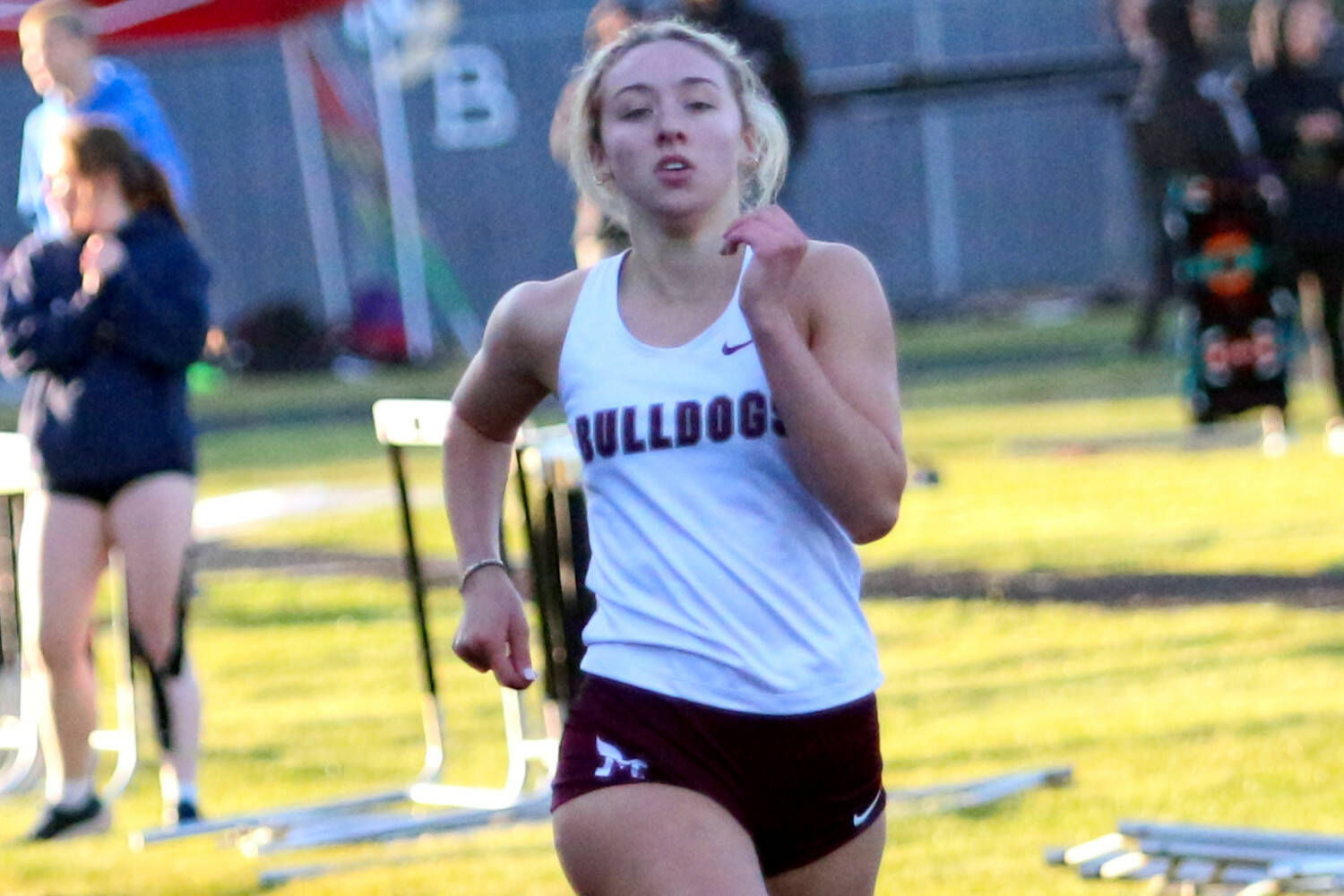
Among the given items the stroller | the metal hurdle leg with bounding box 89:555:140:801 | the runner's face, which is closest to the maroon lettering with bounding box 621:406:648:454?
the runner's face

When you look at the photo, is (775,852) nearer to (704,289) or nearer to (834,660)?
(834,660)

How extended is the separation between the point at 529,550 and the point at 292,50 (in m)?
21.2

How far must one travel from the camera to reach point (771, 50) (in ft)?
42.3

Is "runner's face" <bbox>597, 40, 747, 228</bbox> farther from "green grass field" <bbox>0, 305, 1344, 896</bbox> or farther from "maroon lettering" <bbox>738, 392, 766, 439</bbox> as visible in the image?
"green grass field" <bbox>0, 305, 1344, 896</bbox>

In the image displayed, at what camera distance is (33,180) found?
9.68 metres

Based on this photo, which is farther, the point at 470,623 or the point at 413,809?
the point at 413,809

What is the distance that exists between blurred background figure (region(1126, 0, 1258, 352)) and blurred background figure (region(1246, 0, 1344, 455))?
0.62ft

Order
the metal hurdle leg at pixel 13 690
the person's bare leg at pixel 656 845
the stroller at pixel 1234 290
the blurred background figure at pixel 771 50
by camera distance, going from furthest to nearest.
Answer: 1. the stroller at pixel 1234 290
2. the blurred background figure at pixel 771 50
3. the metal hurdle leg at pixel 13 690
4. the person's bare leg at pixel 656 845

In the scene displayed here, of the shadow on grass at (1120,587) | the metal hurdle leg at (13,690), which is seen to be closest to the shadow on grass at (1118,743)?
the shadow on grass at (1120,587)

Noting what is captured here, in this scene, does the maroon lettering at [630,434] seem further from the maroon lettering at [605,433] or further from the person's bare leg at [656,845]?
the person's bare leg at [656,845]

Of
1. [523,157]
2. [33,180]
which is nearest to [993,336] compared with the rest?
[523,157]

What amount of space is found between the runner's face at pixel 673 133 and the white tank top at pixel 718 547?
0.15 m

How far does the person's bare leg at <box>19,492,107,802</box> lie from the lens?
304 inches

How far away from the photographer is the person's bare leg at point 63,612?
25.3ft
